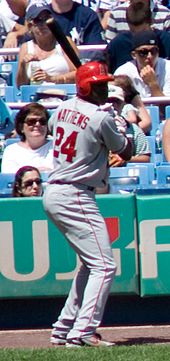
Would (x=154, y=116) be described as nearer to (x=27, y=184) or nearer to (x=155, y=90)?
(x=155, y=90)

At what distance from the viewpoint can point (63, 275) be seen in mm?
6855

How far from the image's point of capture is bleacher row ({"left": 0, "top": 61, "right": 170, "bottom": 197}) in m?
7.53

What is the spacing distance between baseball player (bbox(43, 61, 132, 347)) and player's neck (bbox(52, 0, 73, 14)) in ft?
14.5

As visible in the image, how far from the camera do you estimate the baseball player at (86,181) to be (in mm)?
5906

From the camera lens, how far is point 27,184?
7.07 m

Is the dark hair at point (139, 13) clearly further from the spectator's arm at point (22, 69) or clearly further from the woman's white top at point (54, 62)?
the spectator's arm at point (22, 69)

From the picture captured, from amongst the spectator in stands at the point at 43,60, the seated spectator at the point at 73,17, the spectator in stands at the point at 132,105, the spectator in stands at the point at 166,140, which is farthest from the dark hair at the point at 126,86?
the seated spectator at the point at 73,17

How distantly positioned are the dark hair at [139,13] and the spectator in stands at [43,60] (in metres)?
0.72

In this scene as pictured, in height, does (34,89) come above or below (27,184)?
above

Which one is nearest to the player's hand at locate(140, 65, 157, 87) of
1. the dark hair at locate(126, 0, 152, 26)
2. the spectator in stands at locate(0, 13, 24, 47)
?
the dark hair at locate(126, 0, 152, 26)

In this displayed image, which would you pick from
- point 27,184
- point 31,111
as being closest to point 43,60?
point 31,111

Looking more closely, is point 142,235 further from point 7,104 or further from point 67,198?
point 7,104

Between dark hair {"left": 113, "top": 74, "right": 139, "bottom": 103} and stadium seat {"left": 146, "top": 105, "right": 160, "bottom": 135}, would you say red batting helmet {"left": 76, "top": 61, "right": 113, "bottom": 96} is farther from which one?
stadium seat {"left": 146, "top": 105, "right": 160, "bottom": 135}

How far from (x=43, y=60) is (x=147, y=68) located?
1.04m
